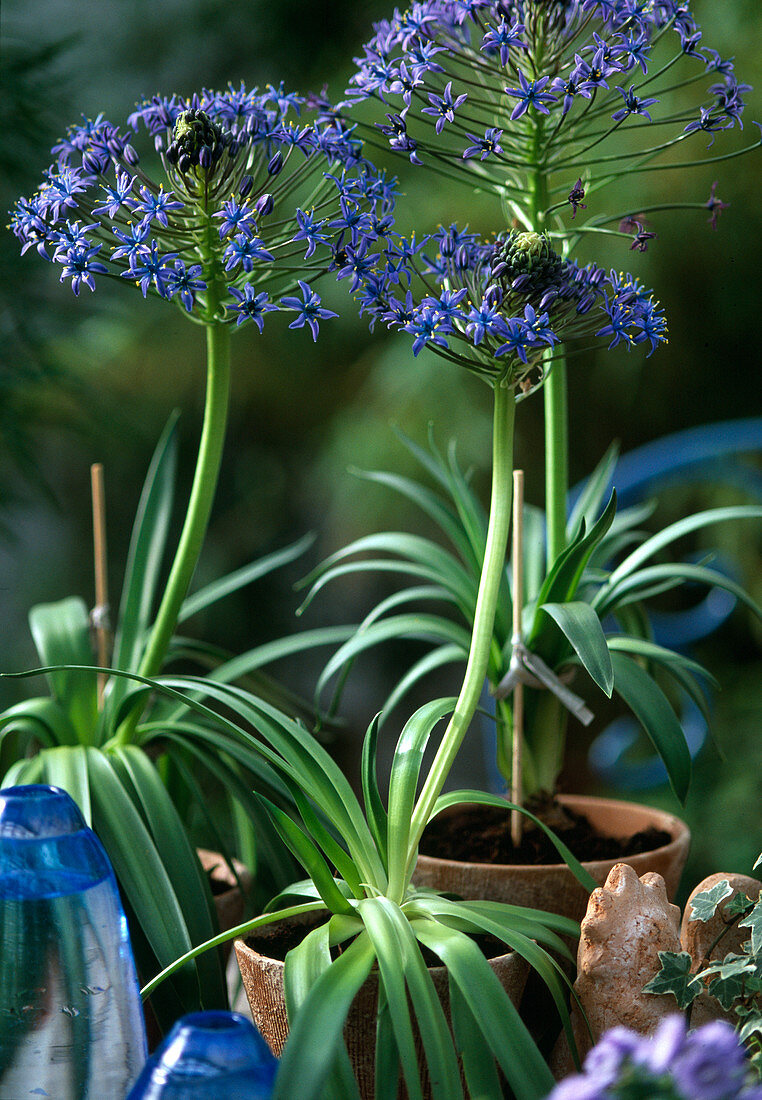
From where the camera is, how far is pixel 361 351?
218 centimetres

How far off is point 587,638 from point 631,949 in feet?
0.66

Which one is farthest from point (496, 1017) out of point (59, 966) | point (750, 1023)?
point (59, 966)

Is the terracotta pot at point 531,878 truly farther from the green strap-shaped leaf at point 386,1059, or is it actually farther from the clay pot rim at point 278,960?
the green strap-shaped leaf at point 386,1059

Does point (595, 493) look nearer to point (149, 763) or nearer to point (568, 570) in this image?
point (568, 570)

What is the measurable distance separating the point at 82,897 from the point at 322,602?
174 centimetres

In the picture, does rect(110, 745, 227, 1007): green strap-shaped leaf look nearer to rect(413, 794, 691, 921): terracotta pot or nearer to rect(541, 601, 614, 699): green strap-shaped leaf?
rect(413, 794, 691, 921): terracotta pot

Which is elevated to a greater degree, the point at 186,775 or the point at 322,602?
the point at 322,602

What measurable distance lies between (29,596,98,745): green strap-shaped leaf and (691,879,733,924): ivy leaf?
1.75ft

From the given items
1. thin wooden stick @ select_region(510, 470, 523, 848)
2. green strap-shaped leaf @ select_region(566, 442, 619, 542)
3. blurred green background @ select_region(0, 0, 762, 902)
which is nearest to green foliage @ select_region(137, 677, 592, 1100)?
thin wooden stick @ select_region(510, 470, 523, 848)

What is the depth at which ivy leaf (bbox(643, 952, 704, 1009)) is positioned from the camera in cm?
61

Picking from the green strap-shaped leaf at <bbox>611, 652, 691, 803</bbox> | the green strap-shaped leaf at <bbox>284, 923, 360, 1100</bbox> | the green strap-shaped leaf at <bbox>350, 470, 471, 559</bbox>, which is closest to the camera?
the green strap-shaped leaf at <bbox>284, 923, 360, 1100</bbox>

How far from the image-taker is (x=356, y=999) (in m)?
0.62

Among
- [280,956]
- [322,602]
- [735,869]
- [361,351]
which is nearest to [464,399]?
[361,351]

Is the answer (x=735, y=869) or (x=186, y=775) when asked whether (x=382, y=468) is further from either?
(x=186, y=775)
